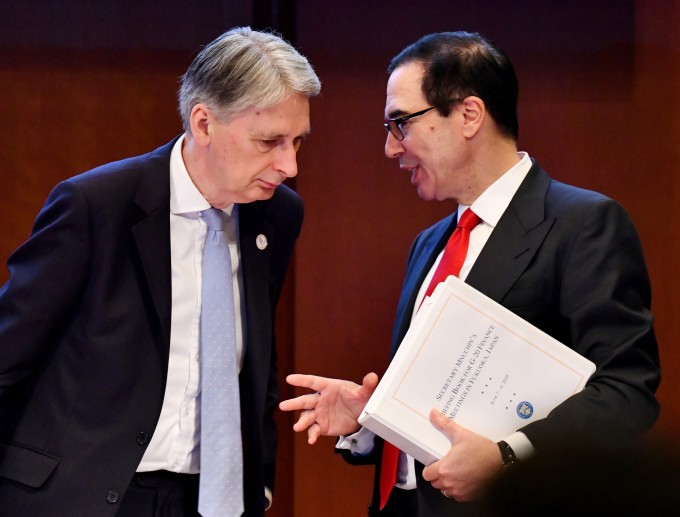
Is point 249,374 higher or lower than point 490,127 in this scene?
lower

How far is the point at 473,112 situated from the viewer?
2.24 meters

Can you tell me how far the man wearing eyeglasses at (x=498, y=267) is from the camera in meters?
1.80

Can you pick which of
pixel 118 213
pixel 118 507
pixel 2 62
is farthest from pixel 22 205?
pixel 118 507

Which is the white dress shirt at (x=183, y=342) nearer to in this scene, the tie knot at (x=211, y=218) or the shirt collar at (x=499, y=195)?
the tie knot at (x=211, y=218)

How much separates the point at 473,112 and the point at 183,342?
90cm

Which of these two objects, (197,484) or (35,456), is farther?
(197,484)

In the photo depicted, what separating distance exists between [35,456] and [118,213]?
1.76 feet

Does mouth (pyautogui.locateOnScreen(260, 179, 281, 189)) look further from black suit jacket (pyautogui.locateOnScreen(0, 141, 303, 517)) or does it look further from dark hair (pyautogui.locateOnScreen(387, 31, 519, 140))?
dark hair (pyautogui.locateOnScreen(387, 31, 519, 140))

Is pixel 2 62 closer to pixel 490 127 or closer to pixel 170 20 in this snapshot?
pixel 170 20

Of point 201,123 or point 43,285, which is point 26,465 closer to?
point 43,285

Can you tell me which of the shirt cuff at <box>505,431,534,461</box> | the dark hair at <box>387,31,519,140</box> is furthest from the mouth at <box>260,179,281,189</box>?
the shirt cuff at <box>505,431,534,461</box>

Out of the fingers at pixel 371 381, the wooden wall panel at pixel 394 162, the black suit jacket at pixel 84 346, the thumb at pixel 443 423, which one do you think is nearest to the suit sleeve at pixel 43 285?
the black suit jacket at pixel 84 346

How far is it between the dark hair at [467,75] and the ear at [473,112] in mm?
15

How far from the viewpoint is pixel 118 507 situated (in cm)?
189
